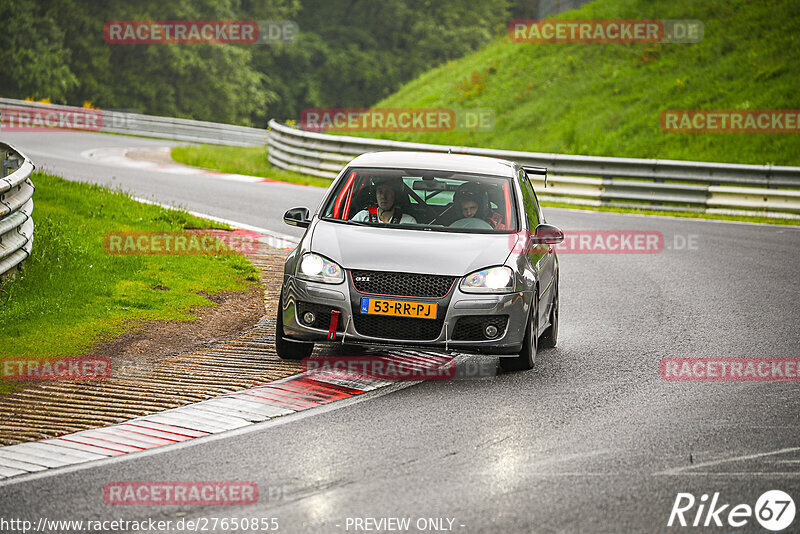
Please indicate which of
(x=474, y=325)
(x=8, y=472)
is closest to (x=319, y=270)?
(x=474, y=325)

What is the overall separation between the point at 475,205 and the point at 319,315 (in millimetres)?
1852

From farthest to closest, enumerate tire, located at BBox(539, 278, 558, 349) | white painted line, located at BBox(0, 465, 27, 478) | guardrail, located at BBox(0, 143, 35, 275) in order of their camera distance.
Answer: guardrail, located at BBox(0, 143, 35, 275) < tire, located at BBox(539, 278, 558, 349) < white painted line, located at BBox(0, 465, 27, 478)

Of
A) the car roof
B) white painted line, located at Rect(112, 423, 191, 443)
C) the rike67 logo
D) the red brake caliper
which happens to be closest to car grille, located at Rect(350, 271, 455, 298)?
the red brake caliper

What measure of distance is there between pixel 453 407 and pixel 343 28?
222ft

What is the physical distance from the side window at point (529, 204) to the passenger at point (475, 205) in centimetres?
33

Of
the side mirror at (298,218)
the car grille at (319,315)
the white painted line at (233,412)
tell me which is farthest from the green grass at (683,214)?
the white painted line at (233,412)

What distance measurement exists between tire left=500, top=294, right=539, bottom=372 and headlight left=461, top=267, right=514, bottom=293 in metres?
0.36

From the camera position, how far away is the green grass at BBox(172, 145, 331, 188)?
25250 millimetres

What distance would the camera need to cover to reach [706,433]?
22.7ft

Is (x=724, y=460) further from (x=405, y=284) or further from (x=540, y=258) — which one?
(x=540, y=258)

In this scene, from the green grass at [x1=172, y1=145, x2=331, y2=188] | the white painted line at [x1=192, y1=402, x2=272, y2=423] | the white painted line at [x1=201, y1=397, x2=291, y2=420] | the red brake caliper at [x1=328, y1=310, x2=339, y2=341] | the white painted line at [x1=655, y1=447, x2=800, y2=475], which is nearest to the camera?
the white painted line at [x1=655, y1=447, x2=800, y2=475]

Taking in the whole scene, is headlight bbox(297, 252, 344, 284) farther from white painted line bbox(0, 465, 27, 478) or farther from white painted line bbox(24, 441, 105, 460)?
white painted line bbox(0, 465, 27, 478)

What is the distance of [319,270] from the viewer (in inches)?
331

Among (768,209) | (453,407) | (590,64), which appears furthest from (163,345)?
(590,64)
